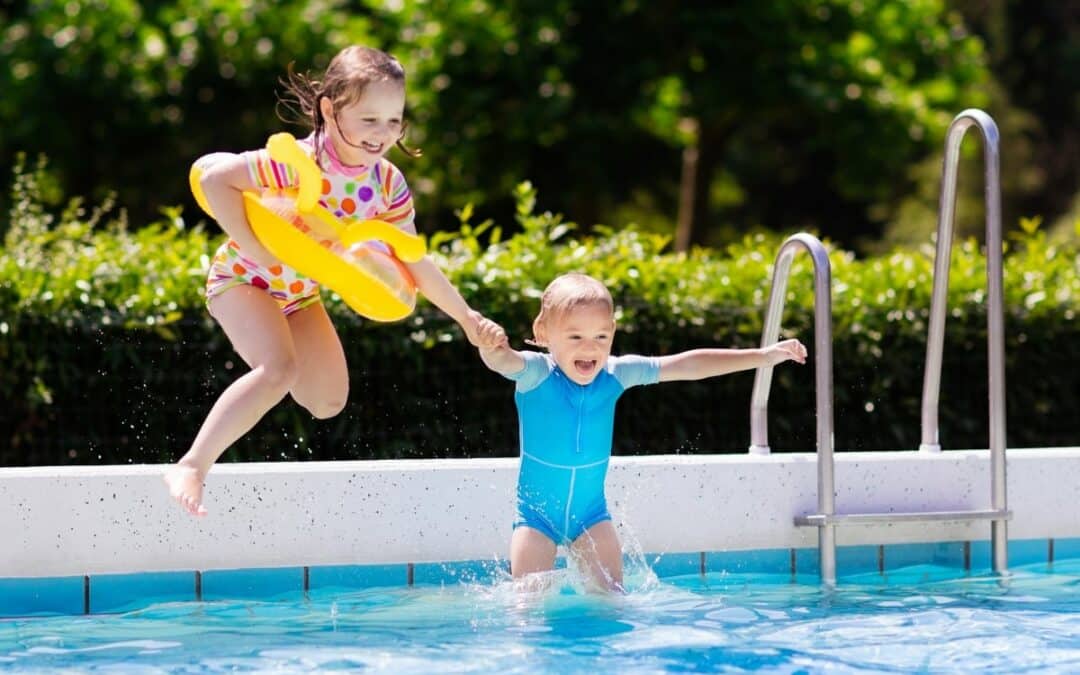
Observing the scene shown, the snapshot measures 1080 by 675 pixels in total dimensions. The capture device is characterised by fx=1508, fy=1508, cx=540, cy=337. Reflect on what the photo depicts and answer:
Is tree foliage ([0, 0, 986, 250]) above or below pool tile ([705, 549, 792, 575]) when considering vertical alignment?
above

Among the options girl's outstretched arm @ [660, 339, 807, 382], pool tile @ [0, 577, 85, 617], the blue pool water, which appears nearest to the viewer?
the blue pool water

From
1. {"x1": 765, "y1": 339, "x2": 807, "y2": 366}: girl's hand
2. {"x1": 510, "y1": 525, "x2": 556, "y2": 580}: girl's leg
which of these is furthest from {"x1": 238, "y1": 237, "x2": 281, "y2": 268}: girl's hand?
{"x1": 765, "y1": 339, "x2": 807, "y2": 366}: girl's hand

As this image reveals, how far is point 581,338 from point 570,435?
1.14ft

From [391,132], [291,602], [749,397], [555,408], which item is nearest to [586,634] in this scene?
[555,408]

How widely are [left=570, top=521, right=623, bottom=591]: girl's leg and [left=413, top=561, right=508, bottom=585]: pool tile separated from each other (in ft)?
1.70

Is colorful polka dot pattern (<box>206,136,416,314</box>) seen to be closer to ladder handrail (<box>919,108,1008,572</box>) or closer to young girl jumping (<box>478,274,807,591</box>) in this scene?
young girl jumping (<box>478,274,807,591</box>)

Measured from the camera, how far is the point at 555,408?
16.0 feet

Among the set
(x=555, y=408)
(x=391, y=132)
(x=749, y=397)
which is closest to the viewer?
(x=391, y=132)

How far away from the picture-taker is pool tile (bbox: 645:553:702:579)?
18.0 feet

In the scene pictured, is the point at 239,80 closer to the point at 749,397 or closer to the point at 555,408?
the point at 749,397

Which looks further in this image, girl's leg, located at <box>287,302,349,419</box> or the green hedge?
the green hedge

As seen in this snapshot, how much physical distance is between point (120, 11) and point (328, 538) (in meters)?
11.0

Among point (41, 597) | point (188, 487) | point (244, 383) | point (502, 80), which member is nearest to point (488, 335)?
point (244, 383)

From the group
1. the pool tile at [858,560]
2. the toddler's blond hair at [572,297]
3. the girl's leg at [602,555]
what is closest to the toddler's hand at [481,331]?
the toddler's blond hair at [572,297]
